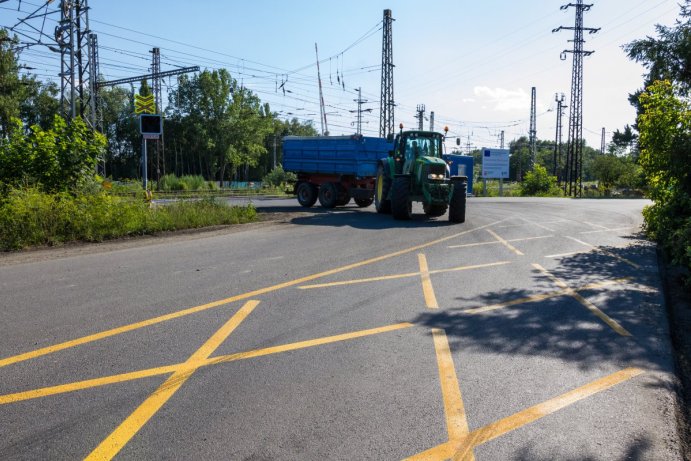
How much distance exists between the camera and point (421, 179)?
1584 centimetres

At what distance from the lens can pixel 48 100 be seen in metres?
60.1

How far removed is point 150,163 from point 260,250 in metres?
56.8

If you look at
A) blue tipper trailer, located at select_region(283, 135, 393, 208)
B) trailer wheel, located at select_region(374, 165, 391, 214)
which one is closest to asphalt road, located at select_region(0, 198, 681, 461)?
trailer wheel, located at select_region(374, 165, 391, 214)

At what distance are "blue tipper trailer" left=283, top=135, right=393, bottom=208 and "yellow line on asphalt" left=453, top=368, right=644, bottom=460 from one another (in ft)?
50.6

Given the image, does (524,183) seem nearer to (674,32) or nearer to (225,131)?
(225,131)

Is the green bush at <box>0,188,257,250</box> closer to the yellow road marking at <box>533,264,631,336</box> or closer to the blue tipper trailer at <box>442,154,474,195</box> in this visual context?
the yellow road marking at <box>533,264,631,336</box>

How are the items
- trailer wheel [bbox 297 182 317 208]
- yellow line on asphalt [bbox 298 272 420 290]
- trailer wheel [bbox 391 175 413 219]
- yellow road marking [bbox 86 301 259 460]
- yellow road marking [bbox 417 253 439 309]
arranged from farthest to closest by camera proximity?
trailer wheel [bbox 297 182 317 208], trailer wheel [bbox 391 175 413 219], yellow line on asphalt [bbox 298 272 420 290], yellow road marking [bbox 417 253 439 309], yellow road marking [bbox 86 301 259 460]

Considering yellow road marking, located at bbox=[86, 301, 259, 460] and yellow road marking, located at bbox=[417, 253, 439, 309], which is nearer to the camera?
yellow road marking, located at bbox=[86, 301, 259, 460]

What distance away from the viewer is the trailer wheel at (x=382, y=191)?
17.3 metres

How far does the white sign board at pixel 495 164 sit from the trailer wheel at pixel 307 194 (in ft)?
91.8

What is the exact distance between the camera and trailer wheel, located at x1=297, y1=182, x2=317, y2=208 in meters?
22.0

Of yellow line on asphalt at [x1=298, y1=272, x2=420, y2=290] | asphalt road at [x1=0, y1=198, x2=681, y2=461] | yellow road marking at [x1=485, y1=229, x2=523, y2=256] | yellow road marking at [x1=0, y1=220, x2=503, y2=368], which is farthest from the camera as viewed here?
yellow road marking at [x1=485, y1=229, x2=523, y2=256]

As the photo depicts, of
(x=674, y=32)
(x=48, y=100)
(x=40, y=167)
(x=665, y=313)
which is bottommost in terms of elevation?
(x=665, y=313)

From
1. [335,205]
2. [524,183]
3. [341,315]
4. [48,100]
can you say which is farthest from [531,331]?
[48,100]
